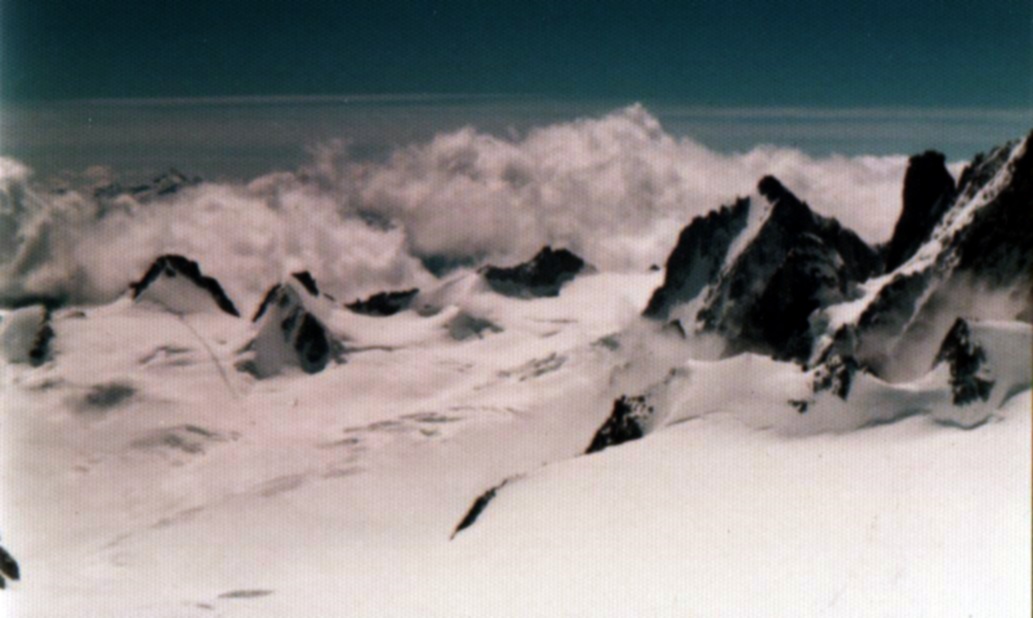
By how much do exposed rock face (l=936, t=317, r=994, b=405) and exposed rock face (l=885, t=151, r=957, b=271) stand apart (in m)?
63.3

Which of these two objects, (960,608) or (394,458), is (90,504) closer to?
(394,458)

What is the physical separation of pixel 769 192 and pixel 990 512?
15307cm

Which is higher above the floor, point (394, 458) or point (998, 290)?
point (998, 290)

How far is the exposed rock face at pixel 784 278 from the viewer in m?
124

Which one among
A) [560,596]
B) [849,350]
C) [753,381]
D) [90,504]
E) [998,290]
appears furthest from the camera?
[90,504]

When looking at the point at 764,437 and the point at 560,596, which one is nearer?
the point at 560,596

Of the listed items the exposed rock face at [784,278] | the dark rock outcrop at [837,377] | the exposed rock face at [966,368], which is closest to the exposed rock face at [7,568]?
the dark rock outcrop at [837,377]

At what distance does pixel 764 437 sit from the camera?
203 ft

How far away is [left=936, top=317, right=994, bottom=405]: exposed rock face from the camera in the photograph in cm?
5281

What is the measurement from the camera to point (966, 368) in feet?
181

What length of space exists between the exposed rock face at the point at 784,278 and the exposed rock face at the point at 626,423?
3598cm

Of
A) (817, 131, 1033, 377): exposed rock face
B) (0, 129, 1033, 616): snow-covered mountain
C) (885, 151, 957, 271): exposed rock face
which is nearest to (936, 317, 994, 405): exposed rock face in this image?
(0, 129, 1033, 616): snow-covered mountain

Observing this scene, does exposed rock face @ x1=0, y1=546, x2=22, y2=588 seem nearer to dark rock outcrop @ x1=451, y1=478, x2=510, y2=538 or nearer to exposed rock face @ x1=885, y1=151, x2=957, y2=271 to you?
dark rock outcrop @ x1=451, y1=478, x2=510, y2=538

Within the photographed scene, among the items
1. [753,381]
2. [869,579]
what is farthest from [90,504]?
[869,579]
